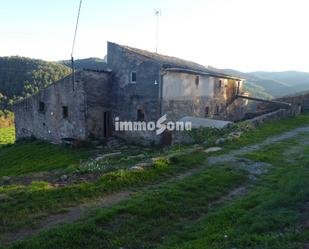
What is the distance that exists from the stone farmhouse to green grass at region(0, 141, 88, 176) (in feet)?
4.53

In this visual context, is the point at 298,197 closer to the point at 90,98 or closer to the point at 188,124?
the point at 188,124

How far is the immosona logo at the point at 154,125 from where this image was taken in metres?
19.4

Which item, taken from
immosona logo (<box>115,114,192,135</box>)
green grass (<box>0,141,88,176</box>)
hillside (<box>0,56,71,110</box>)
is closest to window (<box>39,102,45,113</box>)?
green grass (<box>0,141,88,176</box>)

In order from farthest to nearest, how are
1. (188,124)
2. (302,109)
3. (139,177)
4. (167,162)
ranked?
(302,109) → (188,124) → (167,162) → (139,177)

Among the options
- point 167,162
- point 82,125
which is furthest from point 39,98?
point 167,162

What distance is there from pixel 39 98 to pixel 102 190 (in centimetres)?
2048

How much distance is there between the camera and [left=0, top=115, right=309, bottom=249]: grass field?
5.92m

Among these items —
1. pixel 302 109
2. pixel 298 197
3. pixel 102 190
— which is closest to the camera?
pixel 298 197

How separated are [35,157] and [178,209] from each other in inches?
→ 693

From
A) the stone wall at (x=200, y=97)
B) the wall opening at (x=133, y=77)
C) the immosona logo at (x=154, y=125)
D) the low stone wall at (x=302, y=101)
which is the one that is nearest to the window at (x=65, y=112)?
the immosona logo at (x=154, y=125)

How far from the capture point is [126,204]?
7637 mm

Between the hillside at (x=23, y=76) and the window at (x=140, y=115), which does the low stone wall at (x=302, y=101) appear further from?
the hillside at (x=23, y=76)

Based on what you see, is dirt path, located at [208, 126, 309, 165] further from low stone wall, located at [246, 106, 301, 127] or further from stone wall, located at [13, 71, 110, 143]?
stone wall, located at [13, 71, 110, 143]

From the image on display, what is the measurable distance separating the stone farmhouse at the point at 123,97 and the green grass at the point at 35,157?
138cm
